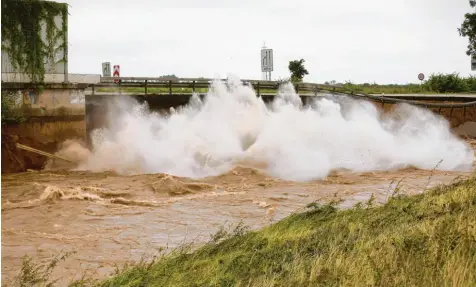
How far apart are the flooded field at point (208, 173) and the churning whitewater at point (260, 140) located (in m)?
0.06

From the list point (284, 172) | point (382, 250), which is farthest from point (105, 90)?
point (382, 250)

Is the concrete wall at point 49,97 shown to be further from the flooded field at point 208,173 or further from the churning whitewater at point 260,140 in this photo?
the churning whitewater at point 260,140

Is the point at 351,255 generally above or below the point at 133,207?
above

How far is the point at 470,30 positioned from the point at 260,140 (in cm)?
3686

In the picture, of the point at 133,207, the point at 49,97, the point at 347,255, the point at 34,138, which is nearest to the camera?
the point at 347,255

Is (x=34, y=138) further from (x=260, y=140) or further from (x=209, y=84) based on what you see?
(x=209, y=84)

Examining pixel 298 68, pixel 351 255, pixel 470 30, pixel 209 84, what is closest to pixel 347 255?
pixel 351 255

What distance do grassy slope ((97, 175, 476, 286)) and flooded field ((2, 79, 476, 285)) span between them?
2.06 metres

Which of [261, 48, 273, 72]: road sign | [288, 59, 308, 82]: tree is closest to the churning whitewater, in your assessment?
[261, 48, 273, 72]: road sign

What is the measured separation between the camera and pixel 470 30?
58.7 meters

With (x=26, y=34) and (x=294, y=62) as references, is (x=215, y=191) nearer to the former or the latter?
(x=26, y=34)

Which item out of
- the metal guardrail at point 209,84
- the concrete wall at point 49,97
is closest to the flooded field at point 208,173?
the metal guardrail at point 209,84

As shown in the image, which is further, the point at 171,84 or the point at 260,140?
the point at 171,84

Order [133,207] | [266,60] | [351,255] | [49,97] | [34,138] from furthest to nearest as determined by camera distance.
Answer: [266,60]
[49,97]
[34,138]
[133,207]
[351,255]
